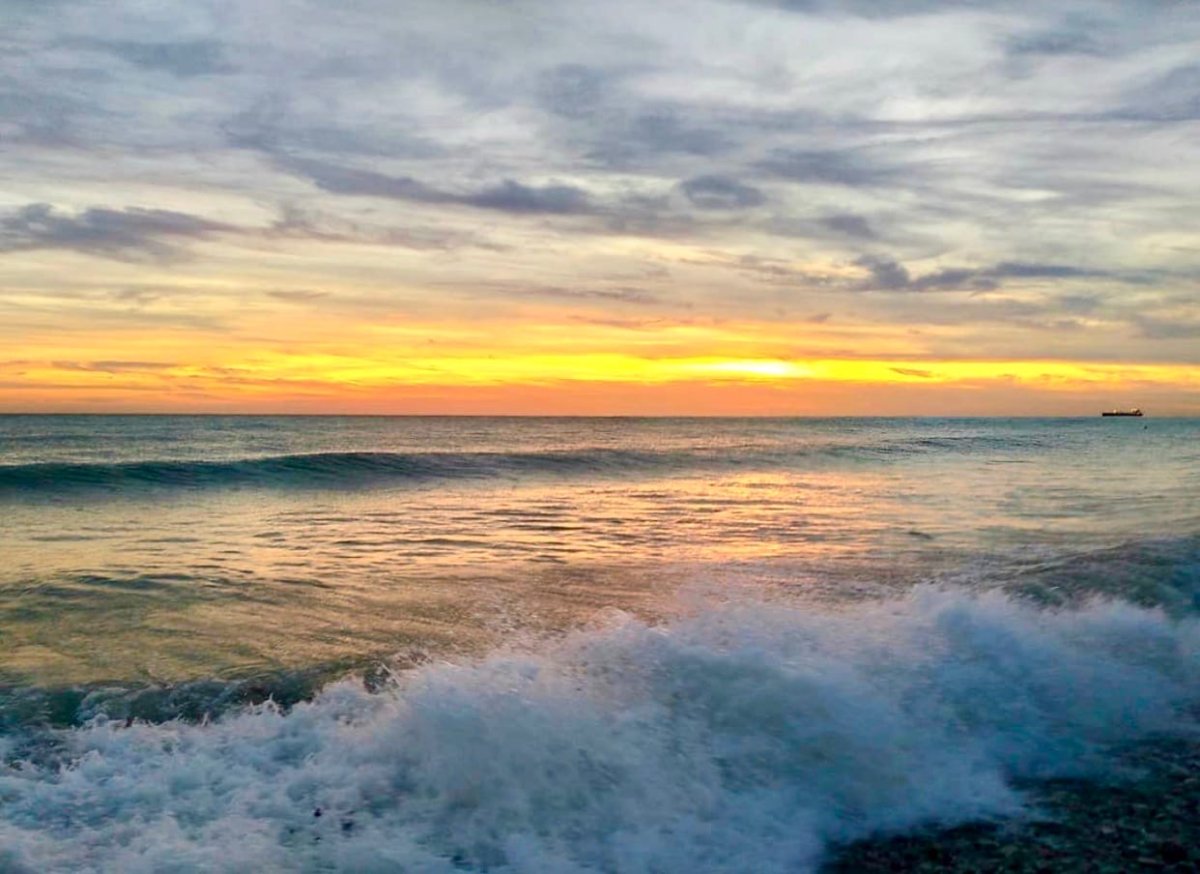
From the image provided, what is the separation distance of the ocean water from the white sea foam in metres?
0.02

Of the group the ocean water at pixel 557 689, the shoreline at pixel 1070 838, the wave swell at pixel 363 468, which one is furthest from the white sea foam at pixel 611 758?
the wave swell at pixel 363 468

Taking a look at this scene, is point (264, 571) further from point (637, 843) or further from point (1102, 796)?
point (1102, 796)

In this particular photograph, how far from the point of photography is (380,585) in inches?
447

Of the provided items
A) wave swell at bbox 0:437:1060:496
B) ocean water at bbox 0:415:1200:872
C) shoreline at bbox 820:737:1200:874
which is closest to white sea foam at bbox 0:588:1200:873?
ocean water at bbox 0:415:1200:872

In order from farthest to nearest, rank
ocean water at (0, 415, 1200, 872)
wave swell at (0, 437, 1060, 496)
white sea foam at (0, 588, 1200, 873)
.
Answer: wave swell at (0, 437, 1060, 496) → ocean water at (0, 415, 1200, 872) → white sea foam at (0, 588, 1200, 873)

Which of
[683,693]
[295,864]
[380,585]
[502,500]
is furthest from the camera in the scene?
[502,500]

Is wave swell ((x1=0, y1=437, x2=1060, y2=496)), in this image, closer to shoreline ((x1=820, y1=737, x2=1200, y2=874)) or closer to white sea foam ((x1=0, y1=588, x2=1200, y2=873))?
white sea foam ((x1=0, y1=588, x2=1200, y2=873))

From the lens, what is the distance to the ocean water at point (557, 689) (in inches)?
202

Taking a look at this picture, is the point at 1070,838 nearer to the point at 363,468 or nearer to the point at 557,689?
the point at 557,689

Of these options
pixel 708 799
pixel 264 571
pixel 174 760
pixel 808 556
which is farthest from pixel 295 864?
pixel 808 556

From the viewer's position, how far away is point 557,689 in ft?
21.6

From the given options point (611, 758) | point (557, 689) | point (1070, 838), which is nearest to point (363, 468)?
point (557, 689)

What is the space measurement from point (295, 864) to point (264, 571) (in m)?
8.26

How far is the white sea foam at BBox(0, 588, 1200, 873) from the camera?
4.92 m
